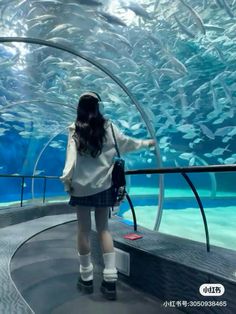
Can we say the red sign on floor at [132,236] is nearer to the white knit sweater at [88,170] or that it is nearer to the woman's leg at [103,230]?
the woman's leg at [103,230]

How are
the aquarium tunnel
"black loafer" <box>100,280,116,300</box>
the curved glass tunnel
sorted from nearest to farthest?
1. "black loafer" <box>100,280,116,300</box>
2. the aquarium tunnel
3. the curved glass tunnel

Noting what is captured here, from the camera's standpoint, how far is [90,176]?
2.06m

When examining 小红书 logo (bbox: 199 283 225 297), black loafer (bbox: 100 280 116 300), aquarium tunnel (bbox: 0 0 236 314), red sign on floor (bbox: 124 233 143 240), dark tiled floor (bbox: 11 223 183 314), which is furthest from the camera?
aquarium tunnel (bbox: 0 0 236 314)

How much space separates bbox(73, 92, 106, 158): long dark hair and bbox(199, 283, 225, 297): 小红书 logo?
3.51ft

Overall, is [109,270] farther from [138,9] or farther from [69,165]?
[138,9]

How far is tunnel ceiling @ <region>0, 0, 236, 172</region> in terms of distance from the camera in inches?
365

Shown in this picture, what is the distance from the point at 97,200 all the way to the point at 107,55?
38.1 feet

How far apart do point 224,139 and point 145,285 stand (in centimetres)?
3734

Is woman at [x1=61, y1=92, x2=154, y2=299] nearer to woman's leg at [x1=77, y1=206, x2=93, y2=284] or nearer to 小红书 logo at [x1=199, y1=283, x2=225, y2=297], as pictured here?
woman's leg at [x1=77, y1=206, x2=93, y2=284]

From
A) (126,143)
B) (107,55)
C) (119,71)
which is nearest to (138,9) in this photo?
Answer: (107,55)

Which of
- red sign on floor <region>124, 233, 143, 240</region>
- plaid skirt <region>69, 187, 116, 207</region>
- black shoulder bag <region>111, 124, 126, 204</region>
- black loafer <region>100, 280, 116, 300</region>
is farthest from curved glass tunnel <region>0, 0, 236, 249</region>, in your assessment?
black loafer <region>100, 280, 116, 300</region>

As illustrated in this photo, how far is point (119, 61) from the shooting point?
1403 centimetres

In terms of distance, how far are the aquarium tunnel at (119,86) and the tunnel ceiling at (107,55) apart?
57 mm

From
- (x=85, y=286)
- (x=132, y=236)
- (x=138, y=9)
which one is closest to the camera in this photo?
(x=85, y=286)
